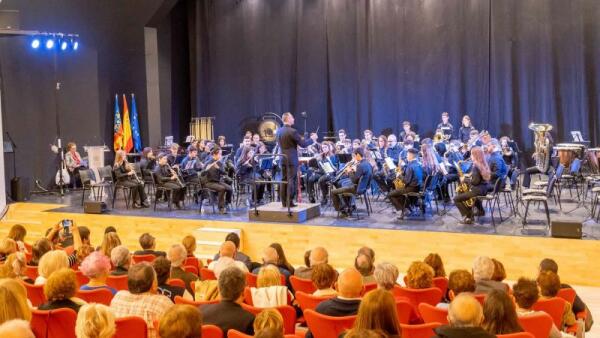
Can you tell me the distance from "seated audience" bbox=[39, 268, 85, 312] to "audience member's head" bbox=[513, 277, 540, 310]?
2.99 m

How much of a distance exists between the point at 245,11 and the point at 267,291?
571 inches

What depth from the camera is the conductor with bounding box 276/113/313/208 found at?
10703 mm

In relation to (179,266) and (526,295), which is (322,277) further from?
(179,266)

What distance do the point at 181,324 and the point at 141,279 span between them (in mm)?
1245

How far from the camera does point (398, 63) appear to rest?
16.6m

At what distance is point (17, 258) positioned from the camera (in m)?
5.66

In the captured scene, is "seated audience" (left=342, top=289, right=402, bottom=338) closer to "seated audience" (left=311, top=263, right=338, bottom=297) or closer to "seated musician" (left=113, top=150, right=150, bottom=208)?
"seated audience" (left=311, top=263, right=338, bottom=297)

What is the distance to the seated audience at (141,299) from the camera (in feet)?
14.3

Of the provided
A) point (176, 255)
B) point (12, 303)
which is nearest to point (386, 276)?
point (176, 255)

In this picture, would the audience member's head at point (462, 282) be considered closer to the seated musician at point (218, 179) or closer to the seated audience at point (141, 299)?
the seated audience at point (141, 299)

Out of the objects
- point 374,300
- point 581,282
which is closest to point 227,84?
point 581,282

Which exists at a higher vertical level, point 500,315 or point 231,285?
point 231,285

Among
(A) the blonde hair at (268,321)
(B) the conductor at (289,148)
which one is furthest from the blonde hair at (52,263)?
(B) the conductor at (289,148)

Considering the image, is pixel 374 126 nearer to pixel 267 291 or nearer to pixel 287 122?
pixel 287 122
